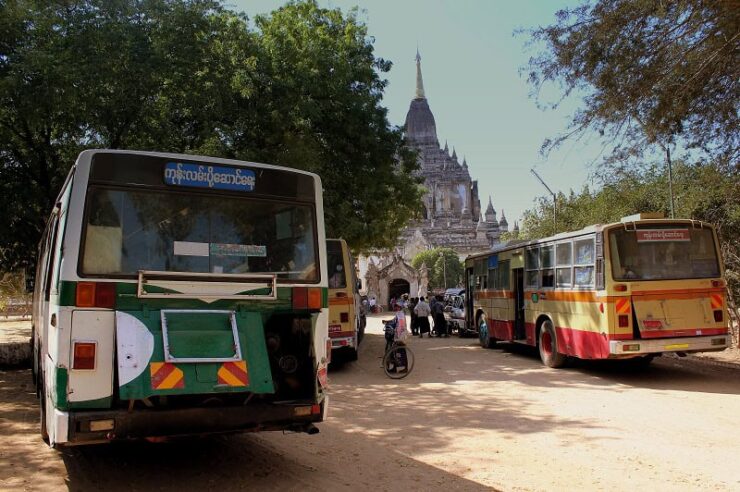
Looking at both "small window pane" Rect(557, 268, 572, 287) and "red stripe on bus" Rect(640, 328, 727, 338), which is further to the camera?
"small window pane" Rect(557, 268, 572, 287)

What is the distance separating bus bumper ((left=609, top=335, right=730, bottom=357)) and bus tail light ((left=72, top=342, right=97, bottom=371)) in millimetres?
8633

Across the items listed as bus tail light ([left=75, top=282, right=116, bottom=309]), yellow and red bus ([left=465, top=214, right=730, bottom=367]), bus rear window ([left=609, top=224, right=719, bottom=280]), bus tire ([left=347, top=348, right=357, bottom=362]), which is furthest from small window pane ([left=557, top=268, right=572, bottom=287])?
bus tail light ([left=75, top=282, right=116, bottom=309])

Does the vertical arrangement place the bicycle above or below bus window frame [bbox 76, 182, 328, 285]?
below

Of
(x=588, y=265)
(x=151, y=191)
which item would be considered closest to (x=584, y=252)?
(x=588, y=265)

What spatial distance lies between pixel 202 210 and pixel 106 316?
129 centimetres

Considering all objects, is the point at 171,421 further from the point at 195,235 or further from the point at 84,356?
the point at 195,235

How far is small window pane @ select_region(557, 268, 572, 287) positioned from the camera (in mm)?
12578

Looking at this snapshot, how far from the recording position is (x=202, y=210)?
5766mm

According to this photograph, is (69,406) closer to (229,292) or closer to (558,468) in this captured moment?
(229,292)

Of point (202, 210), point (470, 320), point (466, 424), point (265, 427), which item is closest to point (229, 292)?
point (202, 210)

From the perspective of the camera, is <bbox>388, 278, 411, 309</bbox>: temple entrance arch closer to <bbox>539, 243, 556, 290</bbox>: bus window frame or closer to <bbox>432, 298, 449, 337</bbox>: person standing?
<bbox>432, 298, 449, 337</bbox>: person standing

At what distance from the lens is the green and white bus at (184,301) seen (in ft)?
16.0

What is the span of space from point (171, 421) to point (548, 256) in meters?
10.3

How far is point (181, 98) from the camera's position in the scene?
15.5 meters
